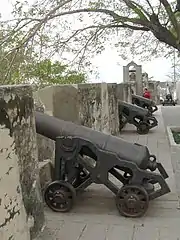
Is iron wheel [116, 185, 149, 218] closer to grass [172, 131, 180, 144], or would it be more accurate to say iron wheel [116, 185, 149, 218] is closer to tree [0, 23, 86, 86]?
grass [172, 131, 180, 144]

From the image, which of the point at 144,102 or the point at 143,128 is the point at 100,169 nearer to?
the point at 143,128

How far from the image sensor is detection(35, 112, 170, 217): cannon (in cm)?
438

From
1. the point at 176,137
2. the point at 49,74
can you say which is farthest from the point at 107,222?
the point at 49,74

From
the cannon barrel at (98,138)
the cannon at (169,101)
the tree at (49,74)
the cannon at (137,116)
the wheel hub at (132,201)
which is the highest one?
the tree at (49,74)

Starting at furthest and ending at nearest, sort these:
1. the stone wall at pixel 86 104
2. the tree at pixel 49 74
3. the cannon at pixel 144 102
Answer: the cannon at pixel 144 102 → the tree at pixel 49 74 → the stone wall at pixel 86 104

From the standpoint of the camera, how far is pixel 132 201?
4328mm

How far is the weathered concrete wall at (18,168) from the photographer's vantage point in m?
3.02

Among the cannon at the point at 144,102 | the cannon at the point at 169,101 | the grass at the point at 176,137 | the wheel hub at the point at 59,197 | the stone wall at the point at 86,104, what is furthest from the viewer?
the cannon at the point at 169,101

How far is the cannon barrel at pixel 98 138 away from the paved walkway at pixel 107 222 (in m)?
0.49

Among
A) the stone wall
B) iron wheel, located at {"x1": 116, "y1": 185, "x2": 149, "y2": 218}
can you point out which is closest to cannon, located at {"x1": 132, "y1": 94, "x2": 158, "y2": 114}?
the stone wall

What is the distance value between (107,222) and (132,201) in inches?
11.9

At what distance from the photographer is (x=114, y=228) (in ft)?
13.3

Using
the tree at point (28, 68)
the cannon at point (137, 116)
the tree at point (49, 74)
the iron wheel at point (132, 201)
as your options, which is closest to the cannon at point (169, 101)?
the tree at point (49, 74)

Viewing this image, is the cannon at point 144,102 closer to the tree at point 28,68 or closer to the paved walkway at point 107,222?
the tree at point 28,68
